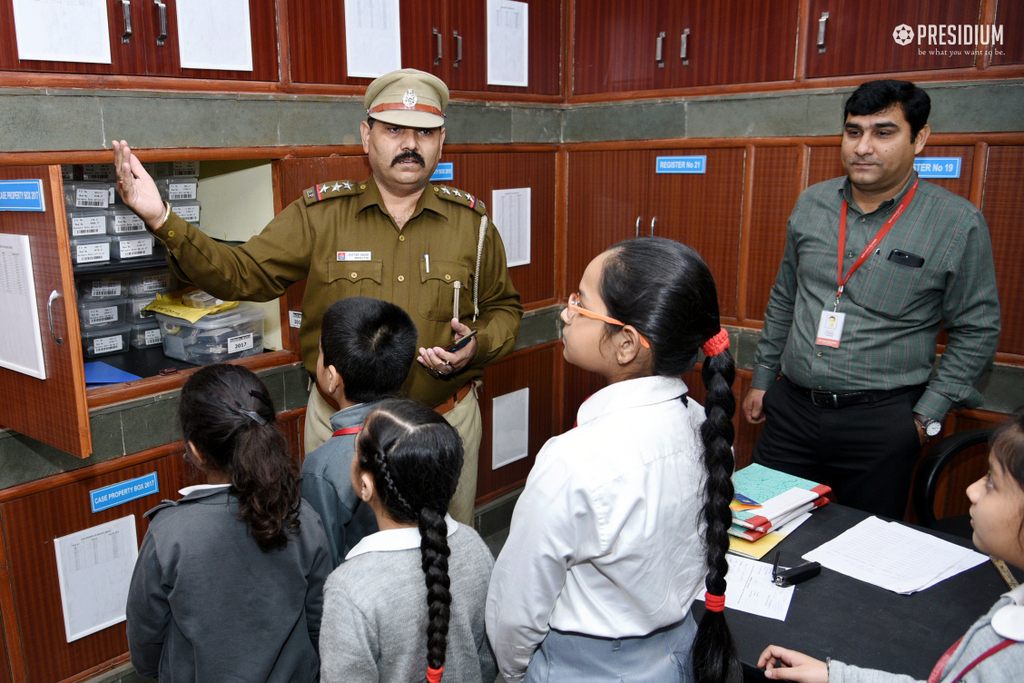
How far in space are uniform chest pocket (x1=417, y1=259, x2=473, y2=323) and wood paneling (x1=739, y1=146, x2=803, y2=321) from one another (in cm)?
132

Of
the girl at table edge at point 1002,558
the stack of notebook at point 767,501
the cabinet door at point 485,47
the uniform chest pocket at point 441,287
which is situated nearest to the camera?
the girl at table edge at point 1002,558

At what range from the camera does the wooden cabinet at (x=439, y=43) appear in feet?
8.64

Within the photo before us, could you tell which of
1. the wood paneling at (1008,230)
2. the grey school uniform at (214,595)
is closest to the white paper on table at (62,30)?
the grey school uniform at (214,595)

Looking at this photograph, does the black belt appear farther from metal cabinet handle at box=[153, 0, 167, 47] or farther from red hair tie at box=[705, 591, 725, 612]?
metal cabinet handle at box=[153, 0, 167, 47]

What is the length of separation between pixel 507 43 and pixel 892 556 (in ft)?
8.26

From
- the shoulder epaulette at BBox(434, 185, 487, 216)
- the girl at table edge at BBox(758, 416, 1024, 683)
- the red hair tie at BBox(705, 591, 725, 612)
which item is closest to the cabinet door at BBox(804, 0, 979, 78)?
the shoulder epaulette at BBox(434, 185, 487, 216)

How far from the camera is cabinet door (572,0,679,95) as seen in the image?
3385 millimetres

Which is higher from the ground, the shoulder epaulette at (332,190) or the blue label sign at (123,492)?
the shoulder epaulette at (332,190)

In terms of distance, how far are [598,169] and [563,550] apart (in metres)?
2.70

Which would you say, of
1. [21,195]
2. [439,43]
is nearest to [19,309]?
[21,195]

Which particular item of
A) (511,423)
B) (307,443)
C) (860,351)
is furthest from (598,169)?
(307,443)

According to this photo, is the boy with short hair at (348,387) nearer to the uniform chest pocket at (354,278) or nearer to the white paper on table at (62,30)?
the uniform chest pocket at (354,278)

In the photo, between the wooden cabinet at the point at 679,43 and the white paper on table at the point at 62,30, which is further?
the wooden cabinet at the point at 679,43
